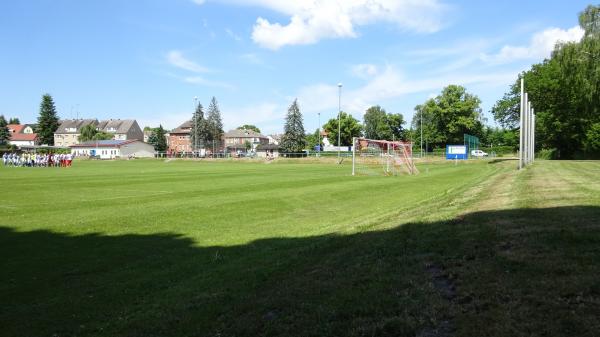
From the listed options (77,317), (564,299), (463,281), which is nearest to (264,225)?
(77,317)

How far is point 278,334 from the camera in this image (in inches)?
193

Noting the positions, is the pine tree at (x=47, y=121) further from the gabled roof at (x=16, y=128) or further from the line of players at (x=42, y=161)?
the line of players at (x=42, y=161)

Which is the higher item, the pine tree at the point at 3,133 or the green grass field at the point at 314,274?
the pine tree at the point at 3,133

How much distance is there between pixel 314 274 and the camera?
716 cm

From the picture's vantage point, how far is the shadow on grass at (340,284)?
4719mm

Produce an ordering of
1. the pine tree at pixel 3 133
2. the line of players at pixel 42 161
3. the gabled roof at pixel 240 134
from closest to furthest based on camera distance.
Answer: the line of players at pixel 42 161, the pine tree at pixel 3 133, the gabled roof at pixel 240 134

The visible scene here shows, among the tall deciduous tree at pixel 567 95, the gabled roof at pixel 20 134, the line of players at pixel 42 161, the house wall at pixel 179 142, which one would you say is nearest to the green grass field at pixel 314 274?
the tall deciduous tree at pixel 567 95

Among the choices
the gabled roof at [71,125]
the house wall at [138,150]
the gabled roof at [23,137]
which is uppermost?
the gabled roof at [71,125]

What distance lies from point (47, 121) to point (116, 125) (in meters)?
32.0

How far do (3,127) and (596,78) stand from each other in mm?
158193

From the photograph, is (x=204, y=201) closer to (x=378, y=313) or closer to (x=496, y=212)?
(x=496, y=212)

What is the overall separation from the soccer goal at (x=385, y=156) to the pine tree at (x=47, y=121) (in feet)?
412

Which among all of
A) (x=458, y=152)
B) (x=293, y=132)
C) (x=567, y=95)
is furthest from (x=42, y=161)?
(x=567, y=95)

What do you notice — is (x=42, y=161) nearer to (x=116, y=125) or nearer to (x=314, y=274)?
(x=314, y=274)
